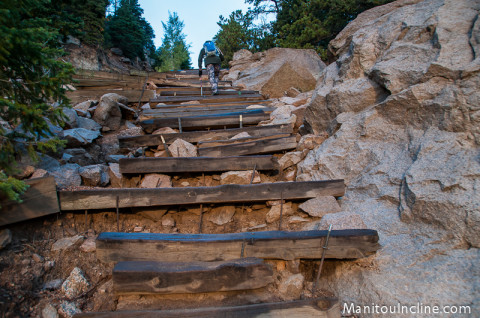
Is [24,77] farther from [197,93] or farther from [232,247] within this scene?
[197,93]

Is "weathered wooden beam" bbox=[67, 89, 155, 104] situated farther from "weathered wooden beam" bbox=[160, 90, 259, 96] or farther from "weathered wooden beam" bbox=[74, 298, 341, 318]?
"weathered wooden beam" bbox=[74, 298, 341, 318]

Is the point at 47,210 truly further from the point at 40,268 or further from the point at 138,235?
the point at 138,235

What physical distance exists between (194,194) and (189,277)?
1319mm

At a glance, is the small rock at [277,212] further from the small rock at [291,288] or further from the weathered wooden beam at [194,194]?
the small rock at [291,288]

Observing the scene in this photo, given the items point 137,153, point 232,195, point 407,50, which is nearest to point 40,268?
point 232,195

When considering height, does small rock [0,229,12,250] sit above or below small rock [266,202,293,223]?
above

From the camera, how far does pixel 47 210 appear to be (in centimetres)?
303

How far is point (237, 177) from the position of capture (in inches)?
167

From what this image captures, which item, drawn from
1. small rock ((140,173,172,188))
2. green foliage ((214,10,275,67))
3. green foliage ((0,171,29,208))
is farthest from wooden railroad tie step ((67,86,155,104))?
green foliage ((214,10,275,67))

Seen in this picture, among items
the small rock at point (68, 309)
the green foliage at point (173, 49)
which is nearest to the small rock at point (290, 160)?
the small rock at point (68, 309)

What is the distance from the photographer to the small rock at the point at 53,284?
2.51 m

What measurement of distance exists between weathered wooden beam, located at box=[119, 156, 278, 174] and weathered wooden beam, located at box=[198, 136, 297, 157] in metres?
0.60

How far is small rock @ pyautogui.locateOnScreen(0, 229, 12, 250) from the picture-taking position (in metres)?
2.59

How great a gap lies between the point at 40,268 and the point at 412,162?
4188 millimetres
